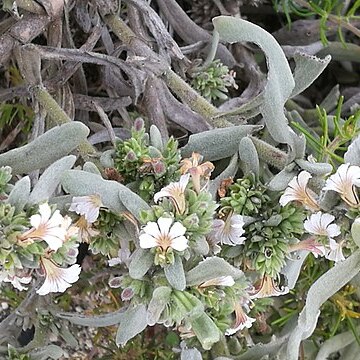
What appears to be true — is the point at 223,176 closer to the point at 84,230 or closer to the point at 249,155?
the point at 249,155

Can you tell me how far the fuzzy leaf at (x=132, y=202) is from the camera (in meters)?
0.52

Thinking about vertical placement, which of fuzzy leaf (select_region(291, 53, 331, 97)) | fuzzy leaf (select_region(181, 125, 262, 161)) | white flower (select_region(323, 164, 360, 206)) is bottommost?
fuzzy leaf (select_region(181, 125, 262, 161))

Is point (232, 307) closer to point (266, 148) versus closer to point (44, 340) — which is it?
point (266, 148)

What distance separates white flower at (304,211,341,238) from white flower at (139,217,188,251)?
0.36 ft

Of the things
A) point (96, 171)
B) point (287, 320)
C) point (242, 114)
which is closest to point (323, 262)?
point (287, 320)

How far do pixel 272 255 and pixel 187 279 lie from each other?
83 mm

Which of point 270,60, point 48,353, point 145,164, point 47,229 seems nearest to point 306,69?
point 270,60

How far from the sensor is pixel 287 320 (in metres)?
0.89

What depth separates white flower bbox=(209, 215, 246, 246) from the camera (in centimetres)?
55

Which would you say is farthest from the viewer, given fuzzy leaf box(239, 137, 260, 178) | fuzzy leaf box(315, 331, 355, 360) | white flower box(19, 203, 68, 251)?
fuzzy leaf box(315, 331, 355, 360)

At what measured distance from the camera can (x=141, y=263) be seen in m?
0.52

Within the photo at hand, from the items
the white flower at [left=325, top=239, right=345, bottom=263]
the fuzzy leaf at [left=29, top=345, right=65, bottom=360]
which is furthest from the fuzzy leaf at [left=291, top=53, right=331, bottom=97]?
the fuzzy leaf at [left=29, top=345, right=65, bottom=360]

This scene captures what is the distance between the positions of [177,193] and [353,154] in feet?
0.53

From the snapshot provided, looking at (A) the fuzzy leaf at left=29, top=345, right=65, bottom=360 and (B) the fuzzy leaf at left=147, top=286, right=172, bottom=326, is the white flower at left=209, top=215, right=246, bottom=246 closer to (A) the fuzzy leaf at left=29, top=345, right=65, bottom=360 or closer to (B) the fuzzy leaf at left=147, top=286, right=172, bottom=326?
(B) the fuzzy leaf at left=147, top=286, right=172, bottom=326
